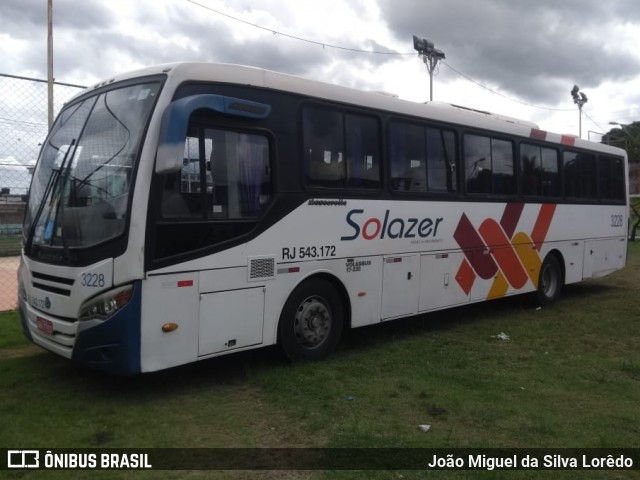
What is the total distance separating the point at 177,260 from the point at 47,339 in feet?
5.12

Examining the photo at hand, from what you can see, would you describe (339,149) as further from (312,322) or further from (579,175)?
(579,175)

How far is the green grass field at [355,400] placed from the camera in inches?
182

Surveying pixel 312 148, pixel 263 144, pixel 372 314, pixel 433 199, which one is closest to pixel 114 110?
pixel 263 144

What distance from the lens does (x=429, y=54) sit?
26.3 m

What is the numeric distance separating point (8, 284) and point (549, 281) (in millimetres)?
10677

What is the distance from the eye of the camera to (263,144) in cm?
605

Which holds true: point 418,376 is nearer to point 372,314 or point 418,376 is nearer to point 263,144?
point 372,314

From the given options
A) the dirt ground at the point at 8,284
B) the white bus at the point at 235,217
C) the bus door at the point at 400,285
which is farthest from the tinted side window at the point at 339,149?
the dirt ground at the point at 8,284

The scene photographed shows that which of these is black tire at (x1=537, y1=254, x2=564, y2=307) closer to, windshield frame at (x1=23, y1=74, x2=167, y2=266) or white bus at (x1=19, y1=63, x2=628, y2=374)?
white bus at (x1=19, y1=63, x2=628, y2=374)

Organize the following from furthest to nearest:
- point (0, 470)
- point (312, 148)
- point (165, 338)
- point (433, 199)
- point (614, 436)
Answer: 1. point (433, 199)
2. point (312, 148)
3. point (165, 338)
4. point (614, 436)
5. point (0, 470)

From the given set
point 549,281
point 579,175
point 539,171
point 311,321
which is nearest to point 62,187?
point 311,321

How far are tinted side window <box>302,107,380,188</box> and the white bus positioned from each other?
20 millimetres

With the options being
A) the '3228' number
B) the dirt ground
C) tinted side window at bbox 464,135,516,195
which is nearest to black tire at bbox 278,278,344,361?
the '3228' number

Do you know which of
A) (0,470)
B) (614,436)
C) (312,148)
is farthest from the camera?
(312,148)
